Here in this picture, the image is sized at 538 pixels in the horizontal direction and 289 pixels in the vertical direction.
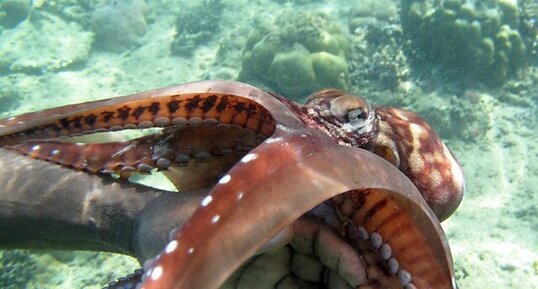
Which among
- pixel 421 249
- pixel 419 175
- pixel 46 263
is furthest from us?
pixel 46 263

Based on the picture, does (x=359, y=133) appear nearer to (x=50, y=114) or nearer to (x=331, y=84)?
(x=50, y=114)

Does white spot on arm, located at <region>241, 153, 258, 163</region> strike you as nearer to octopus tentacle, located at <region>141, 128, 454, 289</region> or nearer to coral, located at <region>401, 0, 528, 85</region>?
octopus tentacle, located at <region>141, 128, 454, 289</region>

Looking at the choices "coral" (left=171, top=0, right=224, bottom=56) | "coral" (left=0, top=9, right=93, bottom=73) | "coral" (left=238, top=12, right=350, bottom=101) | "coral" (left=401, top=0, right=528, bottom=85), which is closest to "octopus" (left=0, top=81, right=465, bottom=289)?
"coral" (left=238, top=12, right=350, bottom=101)

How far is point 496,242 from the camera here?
222 inches

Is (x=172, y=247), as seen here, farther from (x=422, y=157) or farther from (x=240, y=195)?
(x=422, y=157)

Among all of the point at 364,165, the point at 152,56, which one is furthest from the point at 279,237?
the point at 152,56

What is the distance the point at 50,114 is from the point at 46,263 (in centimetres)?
479

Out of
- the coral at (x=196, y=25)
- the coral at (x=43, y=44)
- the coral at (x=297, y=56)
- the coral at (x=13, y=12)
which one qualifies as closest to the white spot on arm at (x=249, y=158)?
the coral at (x=297, y=56)

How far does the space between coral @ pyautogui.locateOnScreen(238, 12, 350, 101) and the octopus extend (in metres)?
5.94

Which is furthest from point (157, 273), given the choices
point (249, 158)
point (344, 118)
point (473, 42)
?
point (473, 42)

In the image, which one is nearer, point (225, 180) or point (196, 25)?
point (225, 180)

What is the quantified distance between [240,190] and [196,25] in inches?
497

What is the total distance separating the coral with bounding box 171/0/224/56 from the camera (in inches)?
480

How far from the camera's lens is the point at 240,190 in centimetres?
114
